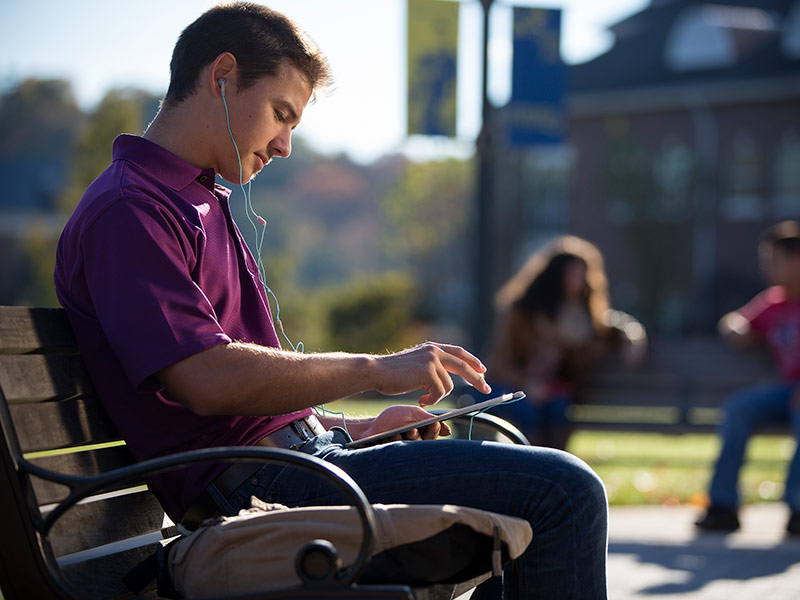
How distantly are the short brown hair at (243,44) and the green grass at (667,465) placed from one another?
520 centimetres

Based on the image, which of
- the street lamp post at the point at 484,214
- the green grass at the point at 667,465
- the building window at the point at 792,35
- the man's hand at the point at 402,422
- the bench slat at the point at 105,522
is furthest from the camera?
the building window at the point at 792,35

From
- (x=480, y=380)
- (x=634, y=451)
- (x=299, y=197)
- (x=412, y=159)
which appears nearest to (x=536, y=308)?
(x=480, y=380)

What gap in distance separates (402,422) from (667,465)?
9.22 m

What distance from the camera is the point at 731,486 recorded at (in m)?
6.75

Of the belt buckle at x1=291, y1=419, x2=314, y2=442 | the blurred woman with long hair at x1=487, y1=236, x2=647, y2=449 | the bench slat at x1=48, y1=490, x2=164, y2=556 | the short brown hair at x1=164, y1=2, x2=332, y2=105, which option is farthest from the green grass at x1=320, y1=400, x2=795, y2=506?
the short brown hair at x1=164, y1=2, x2=332, y2=105

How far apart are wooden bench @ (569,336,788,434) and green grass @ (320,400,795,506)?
210mm

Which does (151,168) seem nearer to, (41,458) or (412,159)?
(41,458)

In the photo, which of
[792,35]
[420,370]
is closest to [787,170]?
[792,35]

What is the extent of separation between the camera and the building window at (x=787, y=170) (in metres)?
32.3

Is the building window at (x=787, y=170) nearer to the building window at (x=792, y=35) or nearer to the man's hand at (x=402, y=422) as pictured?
the building window at (x=792, y=35)

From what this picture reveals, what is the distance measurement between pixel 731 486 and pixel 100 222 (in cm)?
537

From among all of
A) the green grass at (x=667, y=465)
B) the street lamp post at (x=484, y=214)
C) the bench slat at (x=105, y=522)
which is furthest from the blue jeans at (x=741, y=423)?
the bench slat at (x=105, y=522)

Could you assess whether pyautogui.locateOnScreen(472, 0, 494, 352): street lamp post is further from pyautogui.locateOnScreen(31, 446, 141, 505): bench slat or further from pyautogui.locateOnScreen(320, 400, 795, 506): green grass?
pyautogui.locateOnScreen(31, 446, 141, 505): bench slat

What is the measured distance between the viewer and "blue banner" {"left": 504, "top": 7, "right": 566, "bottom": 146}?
26.8 ft
